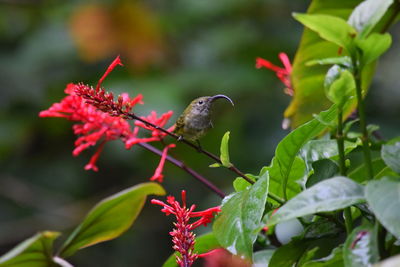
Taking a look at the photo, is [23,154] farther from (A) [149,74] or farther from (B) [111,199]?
(B) [111,199]

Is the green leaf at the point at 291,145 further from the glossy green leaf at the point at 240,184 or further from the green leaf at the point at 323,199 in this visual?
the green leaf at the point at 323,199

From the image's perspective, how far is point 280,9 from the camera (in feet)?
13.6

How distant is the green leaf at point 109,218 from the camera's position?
1.10 m

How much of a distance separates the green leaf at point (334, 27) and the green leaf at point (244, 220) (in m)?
0.18

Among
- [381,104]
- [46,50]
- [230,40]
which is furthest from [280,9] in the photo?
[46,50]

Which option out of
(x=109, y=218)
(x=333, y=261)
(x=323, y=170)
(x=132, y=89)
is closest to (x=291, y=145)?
(x=323, y=170)

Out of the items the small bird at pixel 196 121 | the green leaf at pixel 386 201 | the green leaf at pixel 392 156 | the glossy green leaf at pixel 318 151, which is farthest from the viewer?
the small bird at pixel 196 121

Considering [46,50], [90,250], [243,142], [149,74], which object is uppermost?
[46,50]

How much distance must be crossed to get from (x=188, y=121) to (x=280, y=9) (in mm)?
3042

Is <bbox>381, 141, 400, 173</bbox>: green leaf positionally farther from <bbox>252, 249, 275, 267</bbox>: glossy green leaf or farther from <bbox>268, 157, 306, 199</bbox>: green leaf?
<bbox>252, 249, 275, 267</bbox>: glossy green leaf

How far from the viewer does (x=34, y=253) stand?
3.60 ft

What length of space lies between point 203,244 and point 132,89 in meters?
2.28

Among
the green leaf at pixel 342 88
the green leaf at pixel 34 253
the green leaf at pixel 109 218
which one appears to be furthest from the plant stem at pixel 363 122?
the green leaf at pixel 34 253

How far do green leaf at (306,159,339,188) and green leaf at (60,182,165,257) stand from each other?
312mm
